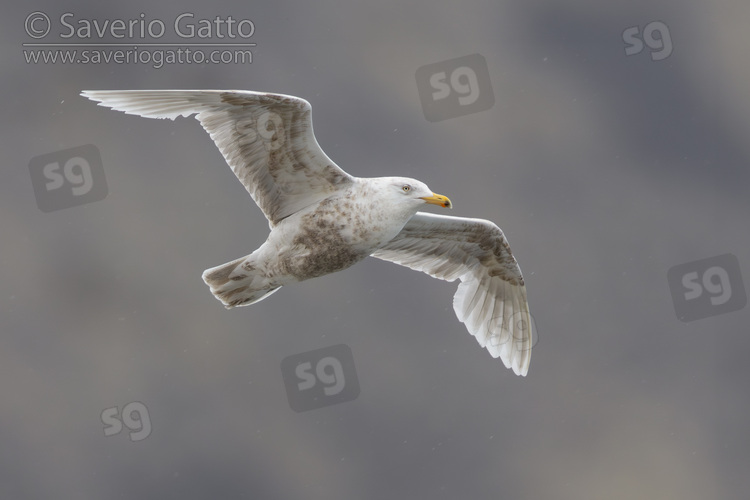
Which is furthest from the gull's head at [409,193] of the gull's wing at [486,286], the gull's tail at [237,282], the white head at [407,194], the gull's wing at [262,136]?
the gull's wing at [486,286]

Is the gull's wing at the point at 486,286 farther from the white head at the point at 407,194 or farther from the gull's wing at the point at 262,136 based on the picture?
the white head at the point at 407,194

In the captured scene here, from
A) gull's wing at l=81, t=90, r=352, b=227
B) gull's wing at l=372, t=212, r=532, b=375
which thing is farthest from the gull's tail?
gull's wing at l=372, t=212, r=532, b=375

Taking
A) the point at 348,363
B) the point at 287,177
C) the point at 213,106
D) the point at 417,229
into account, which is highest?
the point at 213,106

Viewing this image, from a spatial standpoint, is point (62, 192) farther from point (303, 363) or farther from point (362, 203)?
point (362, 203)

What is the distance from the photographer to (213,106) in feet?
20.1

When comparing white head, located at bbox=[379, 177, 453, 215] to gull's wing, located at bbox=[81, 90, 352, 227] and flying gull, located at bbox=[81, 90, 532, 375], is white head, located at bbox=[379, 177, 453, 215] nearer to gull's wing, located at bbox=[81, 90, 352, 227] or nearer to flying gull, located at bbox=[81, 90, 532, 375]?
flying gull, located at bbox=[81, 90, 532, 375]

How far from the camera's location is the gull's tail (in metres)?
6.44

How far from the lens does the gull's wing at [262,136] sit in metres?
5.99

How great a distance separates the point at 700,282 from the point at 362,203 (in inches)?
224

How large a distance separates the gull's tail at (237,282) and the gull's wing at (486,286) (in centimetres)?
103

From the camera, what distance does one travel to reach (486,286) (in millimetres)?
7461

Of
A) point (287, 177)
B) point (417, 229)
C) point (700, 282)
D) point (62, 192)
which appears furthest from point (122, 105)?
point (700, 282)

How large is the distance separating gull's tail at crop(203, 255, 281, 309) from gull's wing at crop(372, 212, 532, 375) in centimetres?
103
